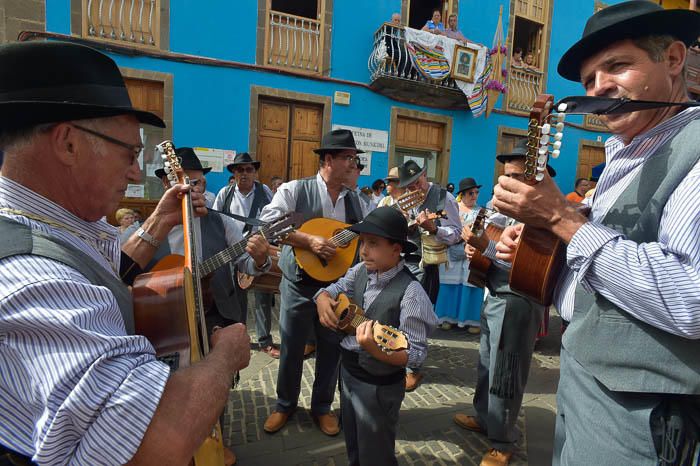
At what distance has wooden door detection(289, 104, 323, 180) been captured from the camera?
9438 mm

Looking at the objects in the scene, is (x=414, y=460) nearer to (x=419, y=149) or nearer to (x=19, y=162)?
(x=19, y=162)

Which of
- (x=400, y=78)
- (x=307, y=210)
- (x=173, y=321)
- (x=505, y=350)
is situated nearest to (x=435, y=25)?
(x=400, y=78)

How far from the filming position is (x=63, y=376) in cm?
80

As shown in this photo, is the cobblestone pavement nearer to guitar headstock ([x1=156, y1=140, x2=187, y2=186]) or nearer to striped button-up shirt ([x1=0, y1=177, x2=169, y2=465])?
guitar headstock ([x1=156, y1=140, x2=187, y2=186])

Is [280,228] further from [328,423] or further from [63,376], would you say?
[63,376]

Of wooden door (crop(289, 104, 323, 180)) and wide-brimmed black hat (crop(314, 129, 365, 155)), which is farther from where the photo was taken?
wooden door (crop(289, 104, 323, 180))

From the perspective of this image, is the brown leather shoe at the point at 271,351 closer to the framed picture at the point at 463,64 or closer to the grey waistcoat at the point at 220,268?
the grey waistcoat at the point at 220,268

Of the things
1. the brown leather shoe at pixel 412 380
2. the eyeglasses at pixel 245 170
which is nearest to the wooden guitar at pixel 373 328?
the brown leather shoe at pixel 412 380

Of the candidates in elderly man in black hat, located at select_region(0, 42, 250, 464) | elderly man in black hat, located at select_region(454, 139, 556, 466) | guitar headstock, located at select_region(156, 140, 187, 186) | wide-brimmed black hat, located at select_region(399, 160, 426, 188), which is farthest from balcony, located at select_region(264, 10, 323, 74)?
elderly man in black hat, located at select_region(0, 42, 250, 464)

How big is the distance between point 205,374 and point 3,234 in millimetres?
597

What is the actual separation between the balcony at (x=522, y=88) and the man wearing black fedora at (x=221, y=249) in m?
10.9

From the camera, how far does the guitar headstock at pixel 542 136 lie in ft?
4.19

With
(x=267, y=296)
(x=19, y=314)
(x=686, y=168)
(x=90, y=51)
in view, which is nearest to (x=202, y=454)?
(x=19, y=314)

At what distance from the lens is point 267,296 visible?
4.97 m
